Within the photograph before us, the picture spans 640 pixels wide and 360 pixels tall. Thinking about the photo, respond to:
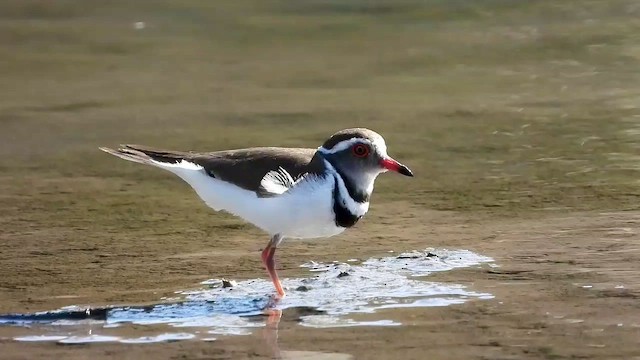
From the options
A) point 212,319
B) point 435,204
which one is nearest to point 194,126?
point 435,204

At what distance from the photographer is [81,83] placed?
1489 centimetres

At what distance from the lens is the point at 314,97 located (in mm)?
13750

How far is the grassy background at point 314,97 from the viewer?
33.0ft

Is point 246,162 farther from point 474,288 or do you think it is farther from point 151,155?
point 474,288

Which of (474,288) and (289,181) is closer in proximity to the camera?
(474,288)

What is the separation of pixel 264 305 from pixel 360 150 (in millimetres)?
1157

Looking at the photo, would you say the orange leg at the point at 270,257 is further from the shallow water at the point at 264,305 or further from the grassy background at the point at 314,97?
the grassy background at the point at 314,97

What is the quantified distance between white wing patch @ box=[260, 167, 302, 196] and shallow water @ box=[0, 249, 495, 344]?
1.92 ft

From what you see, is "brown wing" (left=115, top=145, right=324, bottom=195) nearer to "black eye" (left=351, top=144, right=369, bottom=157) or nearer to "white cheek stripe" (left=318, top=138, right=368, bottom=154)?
"white cheek stripe" (left=318, top=138, right=368, bottom=154)

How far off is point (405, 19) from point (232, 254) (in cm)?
938

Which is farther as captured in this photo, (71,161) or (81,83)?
(81,83)

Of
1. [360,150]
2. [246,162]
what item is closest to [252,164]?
[246,162]

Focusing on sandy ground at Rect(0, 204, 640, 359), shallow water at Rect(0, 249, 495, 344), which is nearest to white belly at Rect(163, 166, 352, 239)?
shallow water at Rect(0, 249, 495, 344)

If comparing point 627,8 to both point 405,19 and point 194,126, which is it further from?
point 194,126
